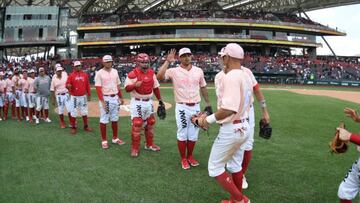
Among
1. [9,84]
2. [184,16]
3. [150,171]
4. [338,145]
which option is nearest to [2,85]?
[9,84]

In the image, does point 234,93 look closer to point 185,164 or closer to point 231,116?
point 231,116

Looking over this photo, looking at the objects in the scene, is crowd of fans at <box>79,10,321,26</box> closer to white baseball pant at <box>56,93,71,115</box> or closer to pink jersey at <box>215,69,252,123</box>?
white baseball pant at <box>56,93,71,115</box>

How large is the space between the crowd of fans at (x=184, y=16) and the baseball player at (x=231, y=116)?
176ft

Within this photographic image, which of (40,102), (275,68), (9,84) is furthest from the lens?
(275,68)

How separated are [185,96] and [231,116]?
256 cm

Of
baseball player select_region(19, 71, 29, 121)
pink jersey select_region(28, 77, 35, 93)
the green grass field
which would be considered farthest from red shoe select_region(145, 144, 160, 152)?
baseball player select_region(19, 71, 29, 121)

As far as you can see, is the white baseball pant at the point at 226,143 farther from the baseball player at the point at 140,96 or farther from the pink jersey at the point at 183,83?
the baseball player at the point at 140,96

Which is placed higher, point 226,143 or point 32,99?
point 32,99

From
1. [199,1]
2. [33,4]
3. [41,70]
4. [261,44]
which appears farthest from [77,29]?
[41,70]

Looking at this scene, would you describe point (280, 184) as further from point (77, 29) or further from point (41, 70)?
point (77, 29)

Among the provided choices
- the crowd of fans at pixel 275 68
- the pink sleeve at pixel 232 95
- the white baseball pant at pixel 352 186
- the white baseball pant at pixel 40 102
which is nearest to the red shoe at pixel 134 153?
the pink sleeve at pixel 232 95

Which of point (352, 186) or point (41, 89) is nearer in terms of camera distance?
point (352, 186)

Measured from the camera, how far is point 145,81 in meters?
7.92

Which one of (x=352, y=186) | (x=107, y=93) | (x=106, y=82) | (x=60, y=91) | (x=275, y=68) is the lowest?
(x=352, y=186)
